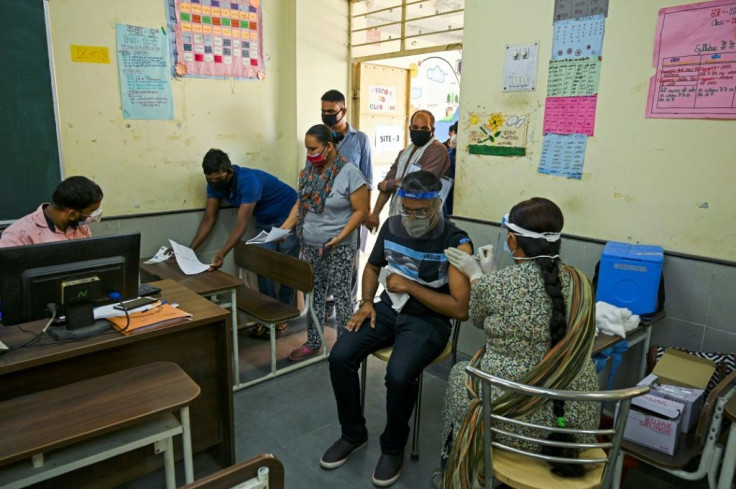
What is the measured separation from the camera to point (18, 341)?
172 cm

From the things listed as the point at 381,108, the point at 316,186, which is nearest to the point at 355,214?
the point at 316,186

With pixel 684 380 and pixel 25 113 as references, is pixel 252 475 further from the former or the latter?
pixel 25 113

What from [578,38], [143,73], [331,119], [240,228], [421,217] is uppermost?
[578,38]

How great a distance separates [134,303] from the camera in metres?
2.03

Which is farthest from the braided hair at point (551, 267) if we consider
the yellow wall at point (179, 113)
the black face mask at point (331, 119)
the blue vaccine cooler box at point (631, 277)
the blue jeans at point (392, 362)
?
the yellow wall at point (179, 113)

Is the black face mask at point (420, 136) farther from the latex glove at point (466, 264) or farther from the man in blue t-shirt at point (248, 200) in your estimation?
the latex glove at point (466, 264)

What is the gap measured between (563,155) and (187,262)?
214 cm

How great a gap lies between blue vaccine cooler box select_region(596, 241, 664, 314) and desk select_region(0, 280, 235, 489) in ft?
5.33

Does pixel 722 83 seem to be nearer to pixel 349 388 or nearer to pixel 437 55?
pixel 349 388

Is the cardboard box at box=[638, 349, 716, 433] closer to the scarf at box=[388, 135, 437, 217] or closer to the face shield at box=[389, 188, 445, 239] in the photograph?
the face shield at box=[389, 188, 445, 239]

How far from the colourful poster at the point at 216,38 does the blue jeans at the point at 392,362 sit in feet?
7.25

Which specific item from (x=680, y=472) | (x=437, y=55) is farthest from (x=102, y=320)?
(x=437, y=55)

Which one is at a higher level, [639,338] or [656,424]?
[639,338]

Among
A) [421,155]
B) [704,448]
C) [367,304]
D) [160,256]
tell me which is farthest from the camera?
[160,256]
